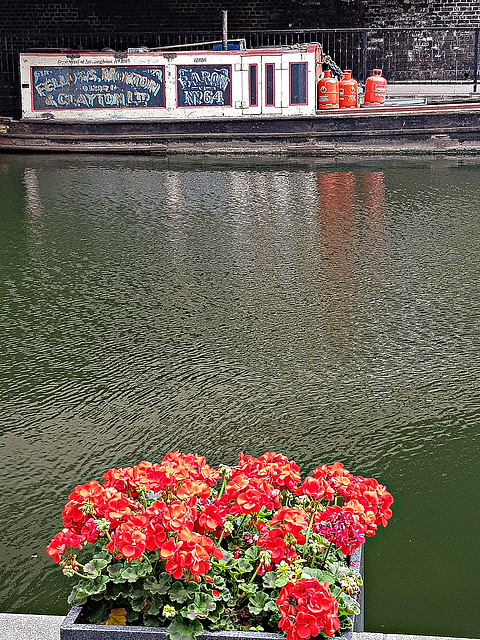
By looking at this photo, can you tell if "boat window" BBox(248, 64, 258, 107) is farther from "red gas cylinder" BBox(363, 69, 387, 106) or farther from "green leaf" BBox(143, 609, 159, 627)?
"green leaf" BBox(143, 609, 159, 627)

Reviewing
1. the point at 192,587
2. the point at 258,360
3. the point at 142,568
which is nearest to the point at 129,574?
the point at 142,568

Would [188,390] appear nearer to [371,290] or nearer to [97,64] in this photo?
[371,290]

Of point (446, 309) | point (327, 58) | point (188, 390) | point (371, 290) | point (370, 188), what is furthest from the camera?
point (327, 58)

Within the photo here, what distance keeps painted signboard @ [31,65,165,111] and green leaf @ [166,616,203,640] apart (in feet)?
42.2

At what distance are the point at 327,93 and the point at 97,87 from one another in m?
3.76

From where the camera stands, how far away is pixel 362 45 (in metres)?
17.1

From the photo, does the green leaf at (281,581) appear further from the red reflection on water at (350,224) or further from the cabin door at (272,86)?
the cabin door at (272,86)

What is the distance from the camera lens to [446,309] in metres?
5.47

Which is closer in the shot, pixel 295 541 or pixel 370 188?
pixel 295 541

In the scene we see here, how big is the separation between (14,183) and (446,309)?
7.13m

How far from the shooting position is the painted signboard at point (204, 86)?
45.2ft

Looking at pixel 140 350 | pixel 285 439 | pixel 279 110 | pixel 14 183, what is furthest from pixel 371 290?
pixel 279 110

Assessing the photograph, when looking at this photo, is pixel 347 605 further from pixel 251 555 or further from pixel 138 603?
pixel 138 603

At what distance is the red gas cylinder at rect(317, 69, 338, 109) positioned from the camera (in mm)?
13742
